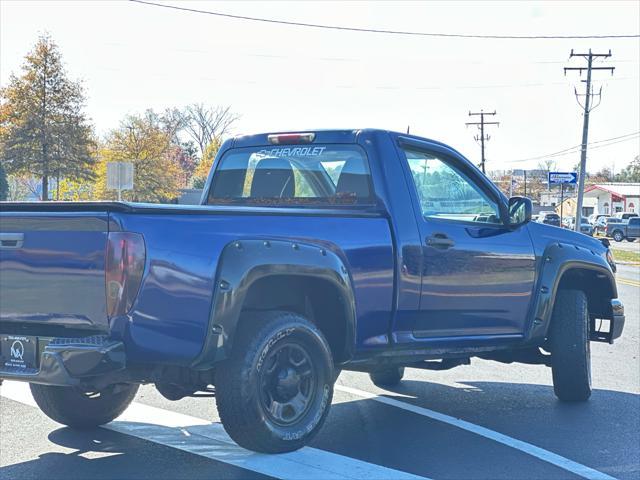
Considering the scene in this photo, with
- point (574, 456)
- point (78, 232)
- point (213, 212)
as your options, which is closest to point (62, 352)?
point (78, 232)

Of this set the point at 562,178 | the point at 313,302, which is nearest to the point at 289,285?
the point at 313,302

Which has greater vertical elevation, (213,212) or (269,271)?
(213,212)

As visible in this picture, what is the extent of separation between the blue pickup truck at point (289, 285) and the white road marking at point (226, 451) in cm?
16

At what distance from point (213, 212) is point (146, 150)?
54742 millimetres

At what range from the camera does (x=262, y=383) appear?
188 inches

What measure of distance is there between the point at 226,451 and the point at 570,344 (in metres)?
3.00

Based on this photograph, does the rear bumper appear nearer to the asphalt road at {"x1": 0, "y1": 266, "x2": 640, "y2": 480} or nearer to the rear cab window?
the asphalt road at {"x1": 0, "y1": 266, "x2": 640, "y2": 480}

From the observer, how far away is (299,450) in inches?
207

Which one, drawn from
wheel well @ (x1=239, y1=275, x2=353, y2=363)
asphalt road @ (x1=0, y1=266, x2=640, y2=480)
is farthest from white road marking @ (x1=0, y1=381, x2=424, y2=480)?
wheel well @ (x1=239, y1=275, x2=353, y2=363)

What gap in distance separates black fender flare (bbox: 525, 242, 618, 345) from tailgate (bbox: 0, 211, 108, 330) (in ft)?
11.7

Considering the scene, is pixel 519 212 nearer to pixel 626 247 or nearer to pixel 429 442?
pixel 429 442

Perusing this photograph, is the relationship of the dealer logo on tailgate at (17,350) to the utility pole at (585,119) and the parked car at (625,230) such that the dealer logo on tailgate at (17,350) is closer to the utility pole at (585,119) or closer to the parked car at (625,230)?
the utility pole at (585,119)

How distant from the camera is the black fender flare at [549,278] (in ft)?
21.6

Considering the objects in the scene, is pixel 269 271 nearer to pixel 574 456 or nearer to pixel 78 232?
pixel 78 232
